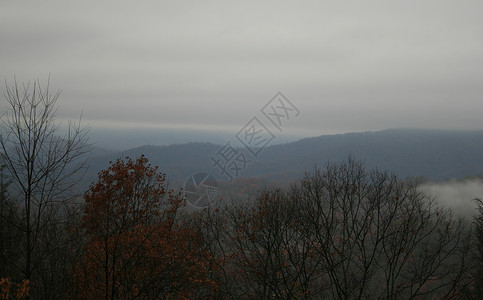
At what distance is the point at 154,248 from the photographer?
11688 millimetres

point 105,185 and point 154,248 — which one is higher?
point 105,185

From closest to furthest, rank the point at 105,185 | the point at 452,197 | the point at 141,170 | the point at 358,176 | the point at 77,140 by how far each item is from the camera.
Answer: the point at 77,140, the point at 105,185, the point at 141,170, the point at 358,176, the point at 452,197

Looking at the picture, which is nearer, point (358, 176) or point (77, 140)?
point (77, 140)

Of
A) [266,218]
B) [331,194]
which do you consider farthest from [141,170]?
[331,194]

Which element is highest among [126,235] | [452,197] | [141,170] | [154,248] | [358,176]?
[141,170]

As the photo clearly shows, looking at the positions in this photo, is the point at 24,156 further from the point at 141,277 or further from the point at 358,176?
the point at 358,176

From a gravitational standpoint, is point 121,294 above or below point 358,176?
below

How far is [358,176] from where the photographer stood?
1648 cm

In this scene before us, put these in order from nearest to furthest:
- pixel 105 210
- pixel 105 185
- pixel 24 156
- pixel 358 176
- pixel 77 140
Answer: pixel 24 156 → pixel 77 140 → pixel 105 210 → pixel 105 185 → pixel 358 176

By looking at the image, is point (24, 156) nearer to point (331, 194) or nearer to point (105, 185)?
point (105, 185)

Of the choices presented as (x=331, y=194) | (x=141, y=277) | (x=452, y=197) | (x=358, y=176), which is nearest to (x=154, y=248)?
(x=141, y=277)

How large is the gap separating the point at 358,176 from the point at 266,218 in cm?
605

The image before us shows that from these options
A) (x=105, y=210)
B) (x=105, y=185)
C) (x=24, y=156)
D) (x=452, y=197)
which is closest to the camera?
(x=24, y=156)

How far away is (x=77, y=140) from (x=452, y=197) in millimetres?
71111
